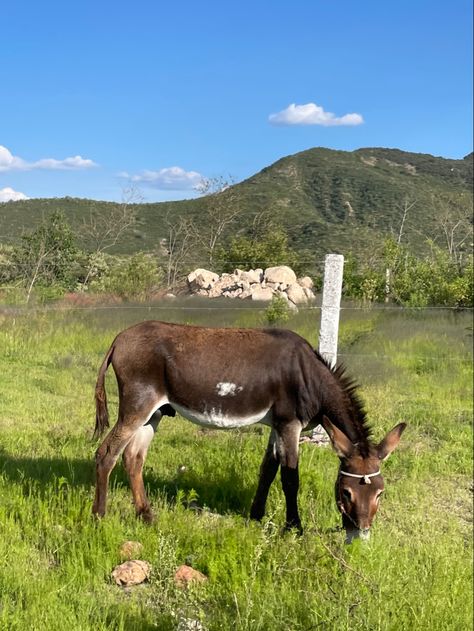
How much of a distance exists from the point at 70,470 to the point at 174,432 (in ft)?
6.12

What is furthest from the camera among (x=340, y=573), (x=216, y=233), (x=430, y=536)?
(x=216, y=233)

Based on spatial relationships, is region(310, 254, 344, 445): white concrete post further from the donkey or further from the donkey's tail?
the donkey's tail

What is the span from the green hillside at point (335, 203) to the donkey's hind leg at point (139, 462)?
7.26 meters

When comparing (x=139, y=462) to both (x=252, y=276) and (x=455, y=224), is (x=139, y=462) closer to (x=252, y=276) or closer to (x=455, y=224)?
(x=252, y=276)

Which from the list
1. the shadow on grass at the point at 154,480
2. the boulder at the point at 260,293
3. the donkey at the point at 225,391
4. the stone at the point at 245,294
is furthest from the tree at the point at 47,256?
the donkey at the point at 225,391

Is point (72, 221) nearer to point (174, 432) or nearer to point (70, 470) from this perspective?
point (174, 432)

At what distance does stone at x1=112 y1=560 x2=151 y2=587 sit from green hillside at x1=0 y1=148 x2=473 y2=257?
28.0ft

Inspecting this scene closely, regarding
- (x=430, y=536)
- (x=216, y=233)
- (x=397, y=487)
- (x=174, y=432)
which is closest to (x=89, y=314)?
(x=174, y=432)

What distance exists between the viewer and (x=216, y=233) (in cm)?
1470

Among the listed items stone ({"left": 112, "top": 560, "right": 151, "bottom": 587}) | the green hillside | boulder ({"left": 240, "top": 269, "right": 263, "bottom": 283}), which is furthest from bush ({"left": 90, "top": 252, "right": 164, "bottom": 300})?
stone ({"left": 112, "top": 560, "right": 151, "bottom": 587})

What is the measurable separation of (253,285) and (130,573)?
8950 mm

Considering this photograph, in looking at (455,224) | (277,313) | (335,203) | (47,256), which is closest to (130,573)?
(277,313)

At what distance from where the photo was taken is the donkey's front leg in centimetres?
440

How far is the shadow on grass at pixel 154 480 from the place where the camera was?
4.79m
